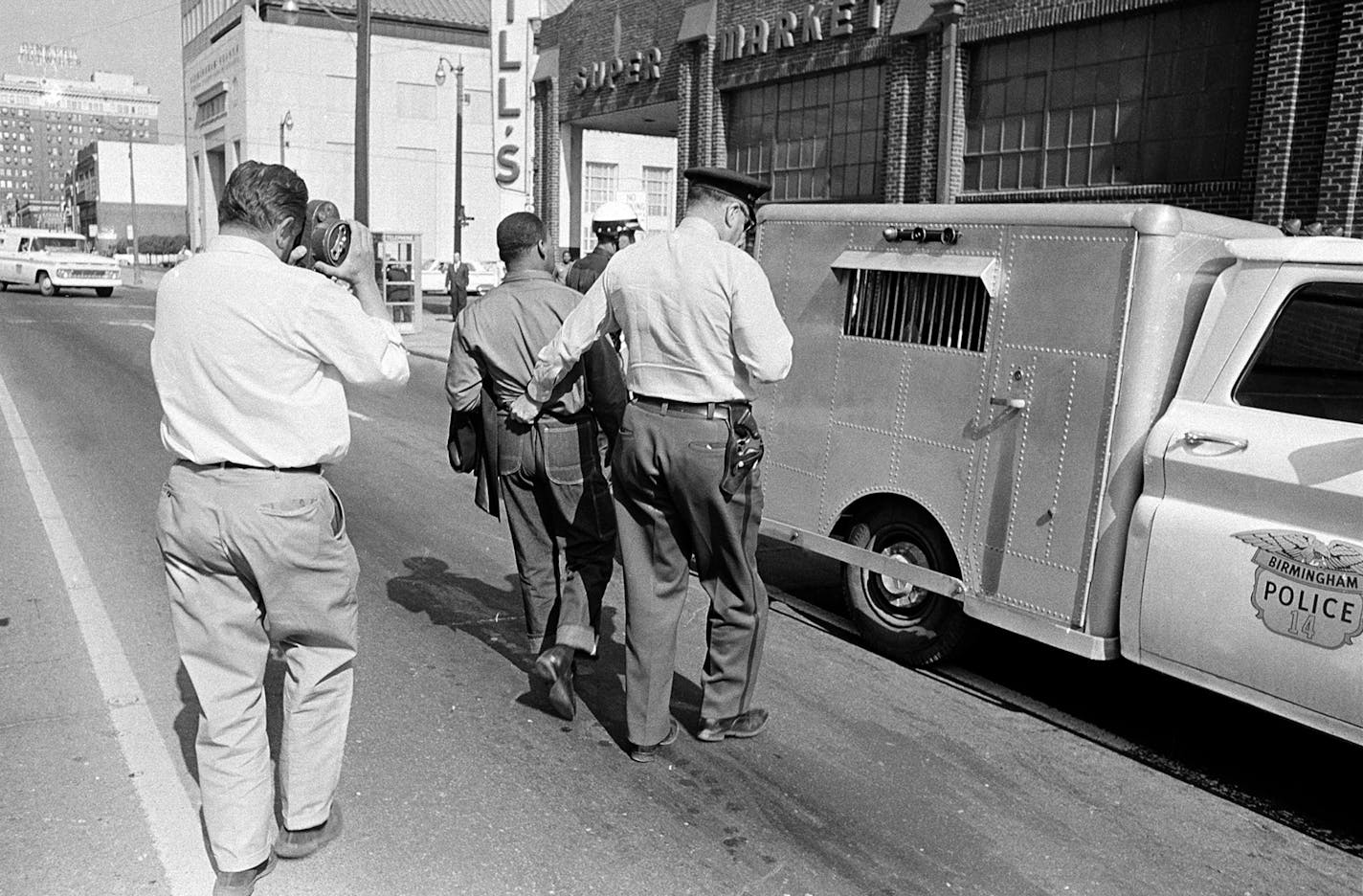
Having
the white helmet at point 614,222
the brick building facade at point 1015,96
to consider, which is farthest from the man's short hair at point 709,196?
the brick building facade at point 1015,96

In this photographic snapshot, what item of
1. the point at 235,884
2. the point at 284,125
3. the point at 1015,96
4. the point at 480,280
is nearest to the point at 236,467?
the point at 235,884

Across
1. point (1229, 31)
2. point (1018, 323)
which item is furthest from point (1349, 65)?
point (1018, 323)

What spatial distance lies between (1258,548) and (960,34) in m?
13.5

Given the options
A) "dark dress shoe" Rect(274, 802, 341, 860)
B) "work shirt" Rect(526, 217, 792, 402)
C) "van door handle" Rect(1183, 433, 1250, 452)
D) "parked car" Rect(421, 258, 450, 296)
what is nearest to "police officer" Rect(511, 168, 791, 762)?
"work shirt" Rect(526, 217, 792, 402)

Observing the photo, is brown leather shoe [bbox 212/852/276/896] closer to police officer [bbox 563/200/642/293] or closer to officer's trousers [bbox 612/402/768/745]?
officer's trousers [bbox 612/402/768/745]

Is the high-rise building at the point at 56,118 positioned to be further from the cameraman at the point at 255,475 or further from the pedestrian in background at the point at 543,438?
the cameraman at the point at 255,475

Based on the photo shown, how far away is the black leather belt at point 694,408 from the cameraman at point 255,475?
3.74ft

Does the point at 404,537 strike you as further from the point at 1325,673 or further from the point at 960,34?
the point at 960,34

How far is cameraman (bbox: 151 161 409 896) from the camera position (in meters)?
3.03

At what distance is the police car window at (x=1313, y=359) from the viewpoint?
3949mm

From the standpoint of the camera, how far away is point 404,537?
7473 mm

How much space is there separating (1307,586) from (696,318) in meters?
2.19

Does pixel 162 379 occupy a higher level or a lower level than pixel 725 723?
higher

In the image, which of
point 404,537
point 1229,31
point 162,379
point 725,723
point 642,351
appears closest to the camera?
point 162,379
